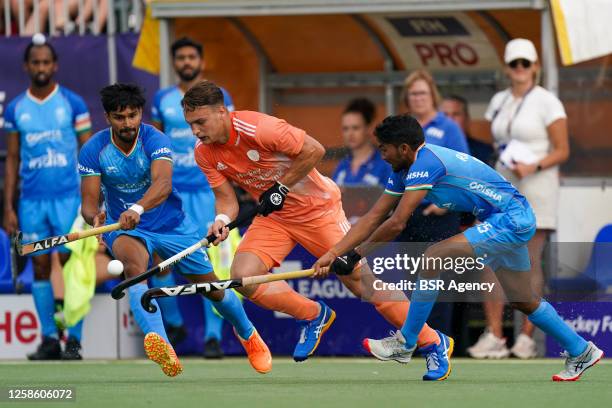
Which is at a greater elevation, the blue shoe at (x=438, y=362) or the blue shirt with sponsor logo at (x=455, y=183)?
the blue shirt with sponsor logo at (x=455, y=183)

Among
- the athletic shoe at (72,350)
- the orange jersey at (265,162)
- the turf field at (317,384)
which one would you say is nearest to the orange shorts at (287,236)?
the orange jersey at (265,162)

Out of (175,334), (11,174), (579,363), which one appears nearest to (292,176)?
(579,363)

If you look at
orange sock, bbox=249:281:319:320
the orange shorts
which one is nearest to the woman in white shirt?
orange sock, bbox=249:281:319:320

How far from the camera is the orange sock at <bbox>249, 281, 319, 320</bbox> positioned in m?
9.80

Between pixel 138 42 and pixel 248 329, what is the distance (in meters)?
3.97

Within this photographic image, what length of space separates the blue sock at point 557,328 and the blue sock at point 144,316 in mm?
2209

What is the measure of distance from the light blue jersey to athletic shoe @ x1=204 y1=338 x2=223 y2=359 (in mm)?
3428

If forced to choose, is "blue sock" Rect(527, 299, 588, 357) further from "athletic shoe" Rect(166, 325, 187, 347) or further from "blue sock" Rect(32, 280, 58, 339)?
"blue sock" Rect(32, 280, 58, 339)

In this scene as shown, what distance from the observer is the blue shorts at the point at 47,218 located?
1228 centimetres

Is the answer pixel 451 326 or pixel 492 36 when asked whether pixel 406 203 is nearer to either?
pixel 451 326

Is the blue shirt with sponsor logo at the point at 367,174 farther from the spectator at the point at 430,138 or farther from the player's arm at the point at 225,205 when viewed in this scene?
the player's arm at the point at 225,205

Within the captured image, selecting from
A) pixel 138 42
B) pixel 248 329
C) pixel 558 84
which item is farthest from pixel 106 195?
pixel 558 84

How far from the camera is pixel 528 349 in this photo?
11.6m

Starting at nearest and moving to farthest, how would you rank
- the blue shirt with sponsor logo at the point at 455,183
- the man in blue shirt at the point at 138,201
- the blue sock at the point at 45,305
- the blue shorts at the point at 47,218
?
the blue shirt with sponsor logo at the point at 455,183 → the man in blue shirt at the point at 138,201 → the blue sock at the point at 45,305 → the blue shorts at the point at 47,218
